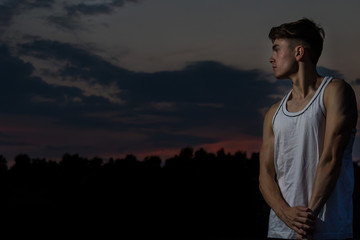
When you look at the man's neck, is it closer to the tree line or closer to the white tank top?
the white tank top

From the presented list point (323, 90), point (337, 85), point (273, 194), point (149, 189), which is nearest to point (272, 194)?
point (273, 194)

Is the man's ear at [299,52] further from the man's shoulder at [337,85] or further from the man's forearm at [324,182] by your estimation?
the man's forearm at [324,182]

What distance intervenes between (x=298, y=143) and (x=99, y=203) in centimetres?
628

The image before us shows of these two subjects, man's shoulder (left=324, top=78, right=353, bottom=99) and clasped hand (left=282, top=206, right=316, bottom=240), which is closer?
clasped hand (left=282, top=206, right=316, bottom=240)

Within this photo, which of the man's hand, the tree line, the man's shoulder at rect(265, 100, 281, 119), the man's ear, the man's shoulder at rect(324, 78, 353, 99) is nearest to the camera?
the man's hand

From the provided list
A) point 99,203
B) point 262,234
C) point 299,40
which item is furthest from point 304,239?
point 262,234

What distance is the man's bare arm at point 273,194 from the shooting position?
4309 millimetres

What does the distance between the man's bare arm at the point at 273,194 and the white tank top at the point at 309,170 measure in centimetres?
8

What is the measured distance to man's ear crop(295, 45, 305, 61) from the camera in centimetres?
464

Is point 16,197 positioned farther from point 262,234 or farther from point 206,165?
point 262,234

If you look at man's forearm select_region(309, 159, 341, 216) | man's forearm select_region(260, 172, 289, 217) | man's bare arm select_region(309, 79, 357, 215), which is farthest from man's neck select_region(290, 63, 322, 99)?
man's forearm select_region(260, 172, 289, 217)

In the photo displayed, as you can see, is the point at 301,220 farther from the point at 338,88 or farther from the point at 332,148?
the point at 338,88

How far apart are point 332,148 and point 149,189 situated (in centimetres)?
735

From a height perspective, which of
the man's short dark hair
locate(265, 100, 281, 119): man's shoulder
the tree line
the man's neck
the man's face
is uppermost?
the man's short dark hair
